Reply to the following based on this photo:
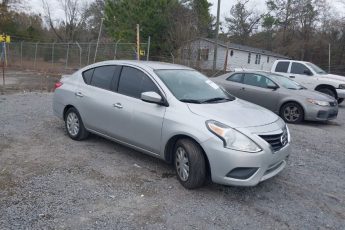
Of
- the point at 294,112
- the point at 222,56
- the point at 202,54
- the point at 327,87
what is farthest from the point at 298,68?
the point at 222,56

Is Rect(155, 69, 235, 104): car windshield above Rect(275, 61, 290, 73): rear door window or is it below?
below

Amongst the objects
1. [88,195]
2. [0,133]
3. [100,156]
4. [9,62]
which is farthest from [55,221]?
[9,62]

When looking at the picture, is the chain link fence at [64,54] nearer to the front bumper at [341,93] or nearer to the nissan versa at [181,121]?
the front bumper at [341,93]

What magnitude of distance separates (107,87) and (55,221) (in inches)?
105

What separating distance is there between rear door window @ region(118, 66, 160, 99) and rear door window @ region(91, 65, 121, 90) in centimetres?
25

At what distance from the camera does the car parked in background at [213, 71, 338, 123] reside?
933 cm

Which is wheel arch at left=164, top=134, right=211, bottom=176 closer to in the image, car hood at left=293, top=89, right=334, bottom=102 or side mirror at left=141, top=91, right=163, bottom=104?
side mirror at left=141, top=91, right=163, bottom=104

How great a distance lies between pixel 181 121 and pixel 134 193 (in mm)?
1082

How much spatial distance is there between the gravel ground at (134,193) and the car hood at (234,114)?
900mm

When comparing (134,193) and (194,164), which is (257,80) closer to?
(194,164)

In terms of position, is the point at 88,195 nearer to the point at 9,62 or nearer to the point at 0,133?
the point at 0,133

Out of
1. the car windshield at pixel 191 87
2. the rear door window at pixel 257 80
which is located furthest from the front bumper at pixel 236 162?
the rear door window at pixel 257 80

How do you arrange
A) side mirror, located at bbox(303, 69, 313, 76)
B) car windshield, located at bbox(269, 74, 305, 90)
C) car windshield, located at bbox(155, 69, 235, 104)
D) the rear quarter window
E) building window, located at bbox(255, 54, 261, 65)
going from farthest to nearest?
building window, located at bbox(255, 54, 261, 65), side mirror, located at bbox(303, 69, 313, 76), car windshield, located at bbox(269, 74, 305, 90), the rear quarter window, car windshield, located at bbox(155, 69, 235, 104)

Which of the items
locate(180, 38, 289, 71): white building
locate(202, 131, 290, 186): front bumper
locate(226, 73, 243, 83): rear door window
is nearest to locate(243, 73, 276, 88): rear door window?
locate(226, 73, 243, 83): rear door window
